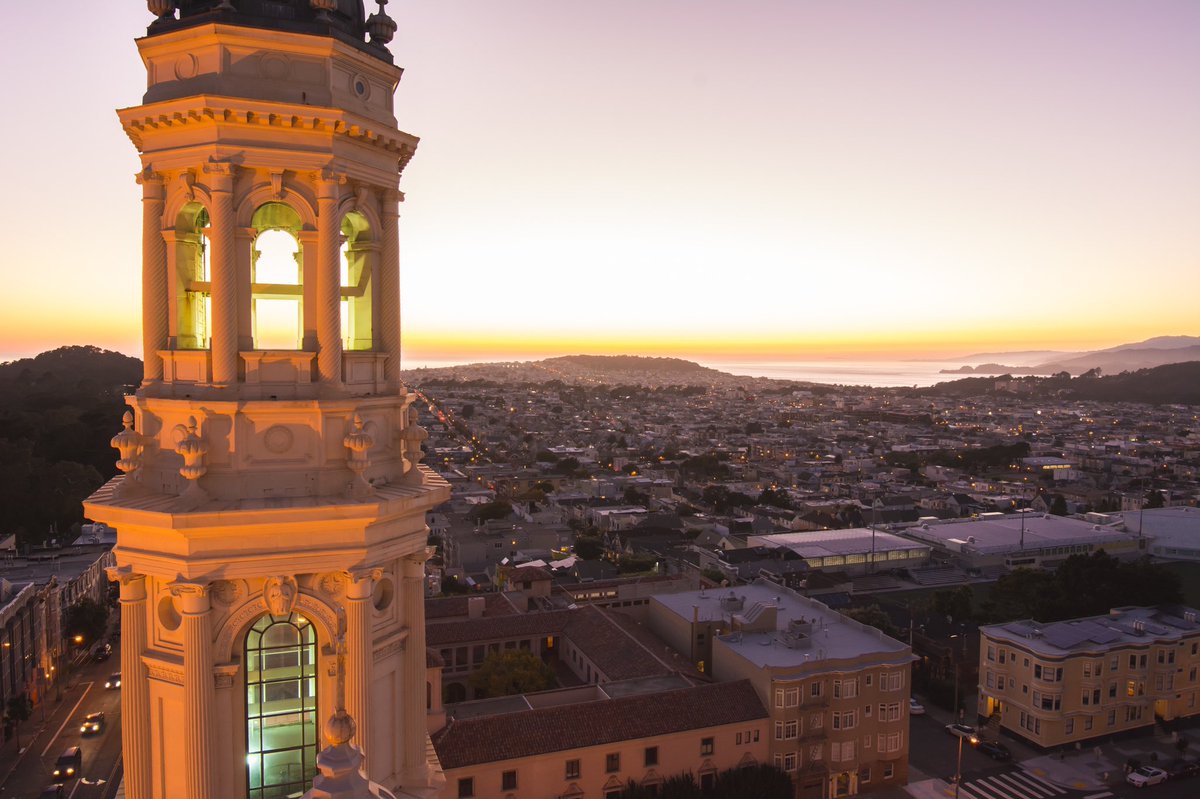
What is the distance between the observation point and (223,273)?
8078 mm

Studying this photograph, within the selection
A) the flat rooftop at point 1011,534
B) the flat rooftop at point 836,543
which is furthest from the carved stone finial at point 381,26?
the flat rooftop at point 1011,534

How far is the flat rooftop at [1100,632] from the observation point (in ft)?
124

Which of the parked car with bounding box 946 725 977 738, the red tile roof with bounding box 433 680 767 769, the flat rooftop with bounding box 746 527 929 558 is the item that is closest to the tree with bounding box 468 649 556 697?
the red tile roof with bounding box 433 680 767 769

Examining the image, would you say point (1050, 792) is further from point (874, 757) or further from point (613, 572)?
point (613, 572)

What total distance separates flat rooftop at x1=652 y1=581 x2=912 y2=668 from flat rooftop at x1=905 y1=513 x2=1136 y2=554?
1257 inches

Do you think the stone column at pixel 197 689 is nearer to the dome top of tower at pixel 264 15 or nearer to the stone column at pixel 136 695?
the stone column at pixel 136 695

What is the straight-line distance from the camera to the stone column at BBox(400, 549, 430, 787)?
30.1 feet

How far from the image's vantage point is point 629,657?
3650 cm

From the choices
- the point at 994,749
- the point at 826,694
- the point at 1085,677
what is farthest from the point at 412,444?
the point at 1085,677

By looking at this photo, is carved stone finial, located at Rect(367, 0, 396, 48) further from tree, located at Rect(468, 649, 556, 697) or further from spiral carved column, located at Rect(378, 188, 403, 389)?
tree, located at Rect(468, 649, 556, 697)

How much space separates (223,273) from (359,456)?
6.93 feet

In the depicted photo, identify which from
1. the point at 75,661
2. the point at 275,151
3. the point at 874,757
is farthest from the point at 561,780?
the point at 75,661

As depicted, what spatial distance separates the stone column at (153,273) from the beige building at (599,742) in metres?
21.4

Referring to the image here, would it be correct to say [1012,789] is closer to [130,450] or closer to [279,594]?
[279,594]
